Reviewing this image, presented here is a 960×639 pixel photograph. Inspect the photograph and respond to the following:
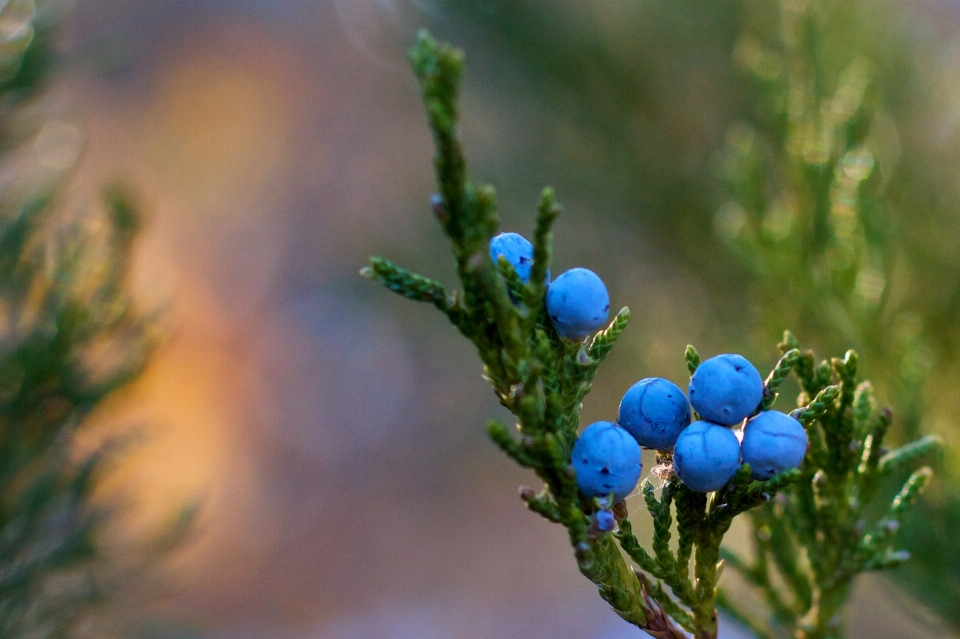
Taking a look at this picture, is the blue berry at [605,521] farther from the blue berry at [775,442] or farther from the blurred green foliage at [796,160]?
→ the blurred green foliage at [796,160]

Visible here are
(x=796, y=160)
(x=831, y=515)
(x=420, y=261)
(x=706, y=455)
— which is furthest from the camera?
(x=420, y=261)

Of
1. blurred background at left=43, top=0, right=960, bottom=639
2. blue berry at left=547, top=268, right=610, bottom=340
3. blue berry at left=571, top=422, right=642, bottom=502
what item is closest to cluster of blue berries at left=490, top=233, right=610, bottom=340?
blue berry at left=547, top=268, right=610, bottom=340

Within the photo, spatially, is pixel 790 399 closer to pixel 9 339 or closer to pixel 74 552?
pixel 74 552

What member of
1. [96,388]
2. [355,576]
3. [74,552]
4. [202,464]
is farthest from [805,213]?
[202,464]

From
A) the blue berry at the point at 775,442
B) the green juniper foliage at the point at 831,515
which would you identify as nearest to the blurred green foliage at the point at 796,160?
the green juniper foliage at the point at 831,515

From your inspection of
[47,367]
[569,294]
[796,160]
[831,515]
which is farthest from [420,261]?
[569,294]

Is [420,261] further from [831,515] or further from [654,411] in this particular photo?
[654,411]

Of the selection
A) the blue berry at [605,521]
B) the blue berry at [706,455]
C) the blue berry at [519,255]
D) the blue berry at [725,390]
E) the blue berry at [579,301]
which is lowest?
the blue berry at [605,521]
